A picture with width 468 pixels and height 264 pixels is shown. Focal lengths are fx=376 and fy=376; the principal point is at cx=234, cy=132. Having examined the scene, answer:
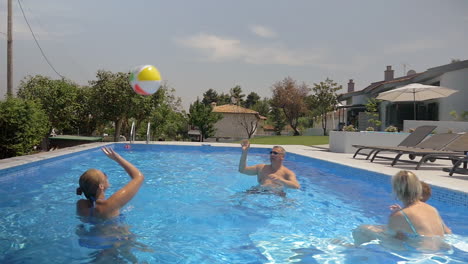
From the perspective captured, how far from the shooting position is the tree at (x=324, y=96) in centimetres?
4047

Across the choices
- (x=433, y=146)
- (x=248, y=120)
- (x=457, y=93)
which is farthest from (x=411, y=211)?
(x=248, y=120)

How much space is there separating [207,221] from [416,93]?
13.8 m

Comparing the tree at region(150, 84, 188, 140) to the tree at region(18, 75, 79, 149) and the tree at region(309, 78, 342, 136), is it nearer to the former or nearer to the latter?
the tree at region(18, 75, 79, 149)

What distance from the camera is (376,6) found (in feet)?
52.2

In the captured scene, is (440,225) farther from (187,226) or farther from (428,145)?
(428,145)

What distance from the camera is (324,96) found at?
134 feet

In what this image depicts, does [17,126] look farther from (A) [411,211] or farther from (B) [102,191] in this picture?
(A) [411,211]

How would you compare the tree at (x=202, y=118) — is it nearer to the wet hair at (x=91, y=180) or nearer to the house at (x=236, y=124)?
the house at (x=236, y=124)

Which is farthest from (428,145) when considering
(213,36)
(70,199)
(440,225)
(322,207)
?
(213,36)

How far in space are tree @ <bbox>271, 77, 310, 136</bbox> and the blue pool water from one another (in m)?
32.6

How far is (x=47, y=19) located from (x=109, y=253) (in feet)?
70.8

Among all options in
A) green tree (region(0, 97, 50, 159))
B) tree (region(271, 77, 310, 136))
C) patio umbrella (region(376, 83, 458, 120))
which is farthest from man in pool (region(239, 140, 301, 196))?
tree (region(271, 77, 310, 136))

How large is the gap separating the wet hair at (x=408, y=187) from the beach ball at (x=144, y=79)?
482 centimetres

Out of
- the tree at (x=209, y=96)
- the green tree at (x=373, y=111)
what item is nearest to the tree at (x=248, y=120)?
the green tree at (x=373, y=111)
